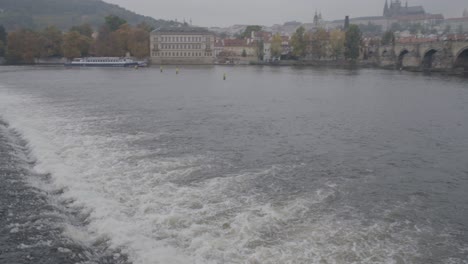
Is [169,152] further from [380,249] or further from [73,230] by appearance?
[380,249]

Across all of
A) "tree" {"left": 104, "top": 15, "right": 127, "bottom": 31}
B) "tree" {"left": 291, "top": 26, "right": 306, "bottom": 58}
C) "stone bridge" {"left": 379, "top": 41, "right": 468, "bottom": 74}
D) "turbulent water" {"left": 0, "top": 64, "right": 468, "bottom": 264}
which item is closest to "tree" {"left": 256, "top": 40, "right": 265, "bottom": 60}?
"tree" {"left": 291, "top": 26, "right": 306, "bottom": 58}

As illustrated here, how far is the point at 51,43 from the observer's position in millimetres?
132625

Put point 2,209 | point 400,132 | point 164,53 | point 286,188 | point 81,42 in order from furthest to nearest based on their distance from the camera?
point 164,53
point 81,42
point 400,132
point 286,188
point 2,209

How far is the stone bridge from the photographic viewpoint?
3484 inches

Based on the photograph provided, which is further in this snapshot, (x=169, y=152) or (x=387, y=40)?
(x=387, y=40)

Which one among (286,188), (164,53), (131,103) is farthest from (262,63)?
(286,188)

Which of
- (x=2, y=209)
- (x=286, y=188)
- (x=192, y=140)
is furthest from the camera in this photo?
(x=192, y=140)

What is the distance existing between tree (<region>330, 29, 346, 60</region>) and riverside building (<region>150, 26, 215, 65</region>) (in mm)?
38811

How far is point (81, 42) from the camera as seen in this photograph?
131375 millimetres

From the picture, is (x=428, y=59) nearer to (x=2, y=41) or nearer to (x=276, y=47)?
(x=276, y=47)

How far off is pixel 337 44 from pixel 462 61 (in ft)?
160

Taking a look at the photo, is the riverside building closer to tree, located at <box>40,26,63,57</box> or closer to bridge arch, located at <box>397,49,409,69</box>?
tree, located at <box>40,26,63,57</box>

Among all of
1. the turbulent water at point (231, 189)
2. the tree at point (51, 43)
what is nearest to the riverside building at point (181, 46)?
the tree at point (51, 43)

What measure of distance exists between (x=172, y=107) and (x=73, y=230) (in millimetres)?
24457
